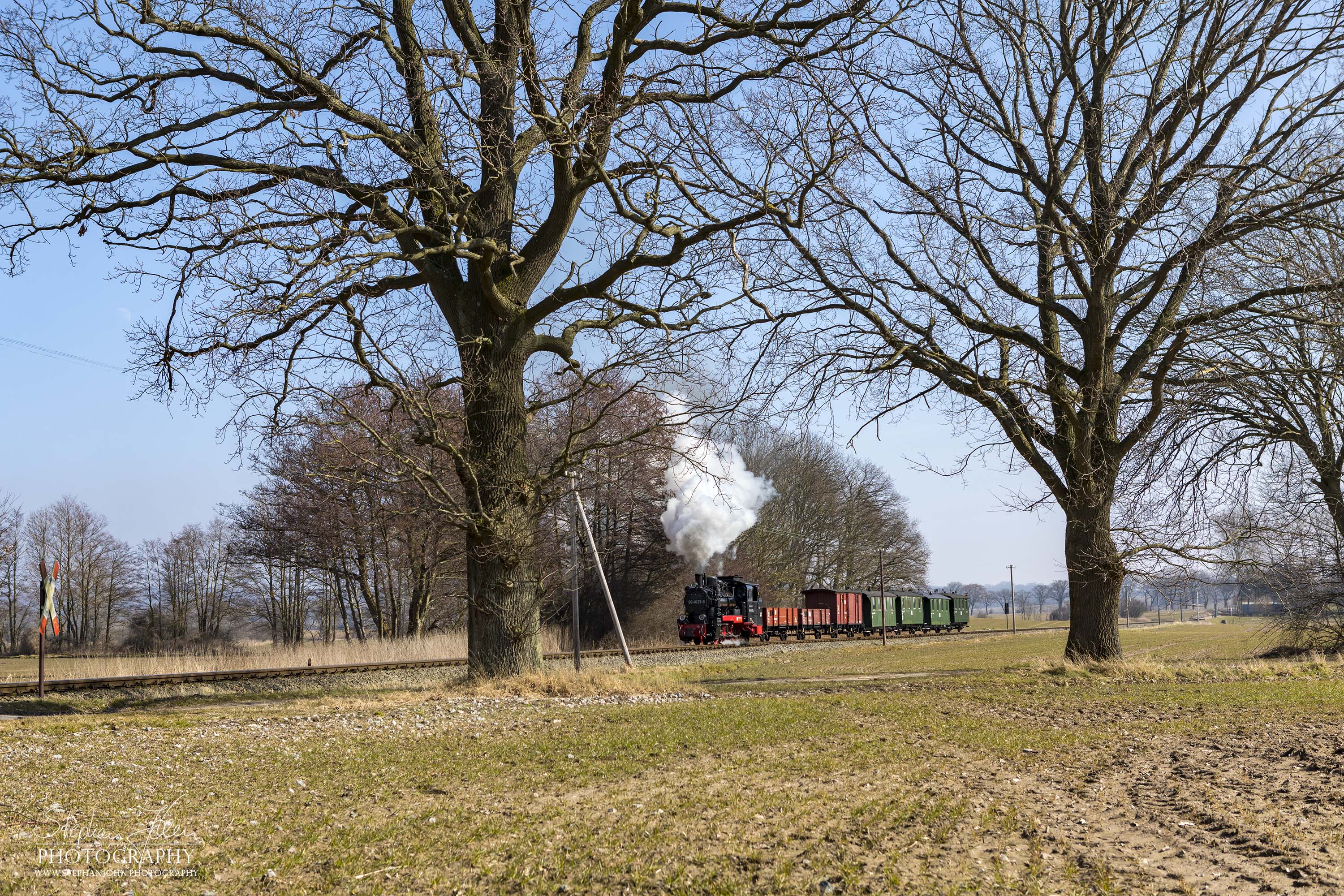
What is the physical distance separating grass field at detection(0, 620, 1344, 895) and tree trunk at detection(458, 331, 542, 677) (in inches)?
102

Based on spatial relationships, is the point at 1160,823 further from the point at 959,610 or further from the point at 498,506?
the point at 959,610

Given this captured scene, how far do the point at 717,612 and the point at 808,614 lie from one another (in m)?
9.30

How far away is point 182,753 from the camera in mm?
8070

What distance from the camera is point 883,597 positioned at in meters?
41.9

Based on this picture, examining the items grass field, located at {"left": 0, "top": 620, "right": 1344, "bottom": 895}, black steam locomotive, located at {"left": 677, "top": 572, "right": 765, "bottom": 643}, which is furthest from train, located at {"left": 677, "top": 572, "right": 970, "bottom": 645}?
grass field, located at {"left": 0, "top": 620, "right": 1344, "bottom": 895}

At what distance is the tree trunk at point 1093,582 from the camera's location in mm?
16594

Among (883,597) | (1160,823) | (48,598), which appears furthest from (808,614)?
(1160,823)

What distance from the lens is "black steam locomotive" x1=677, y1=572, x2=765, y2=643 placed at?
3503 cm

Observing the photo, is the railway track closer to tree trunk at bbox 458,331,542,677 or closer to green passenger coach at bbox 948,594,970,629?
tree trunk at bbox 458,331,542,677

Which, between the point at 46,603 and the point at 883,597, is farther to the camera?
the point at 883,597

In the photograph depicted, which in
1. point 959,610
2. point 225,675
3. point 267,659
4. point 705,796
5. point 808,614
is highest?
point 705,796

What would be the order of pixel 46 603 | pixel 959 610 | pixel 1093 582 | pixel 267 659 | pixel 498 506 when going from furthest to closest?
pixel 959 610
pixel 267 659
pixel 1093 582
pixel 46 603
pixel 498 506

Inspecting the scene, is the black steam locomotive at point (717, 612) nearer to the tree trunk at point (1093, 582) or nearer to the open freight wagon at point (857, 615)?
the open freight wagon at point (857, 615)

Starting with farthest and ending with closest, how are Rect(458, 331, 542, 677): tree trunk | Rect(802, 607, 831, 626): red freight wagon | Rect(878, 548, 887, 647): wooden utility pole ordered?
1. Rect(802, 607, 831, 626): red freight wagon
2. Rect(878, 548, 887, 647): wooden utility pole
3. Rect(458, 331, 542, 677): tree trunk
